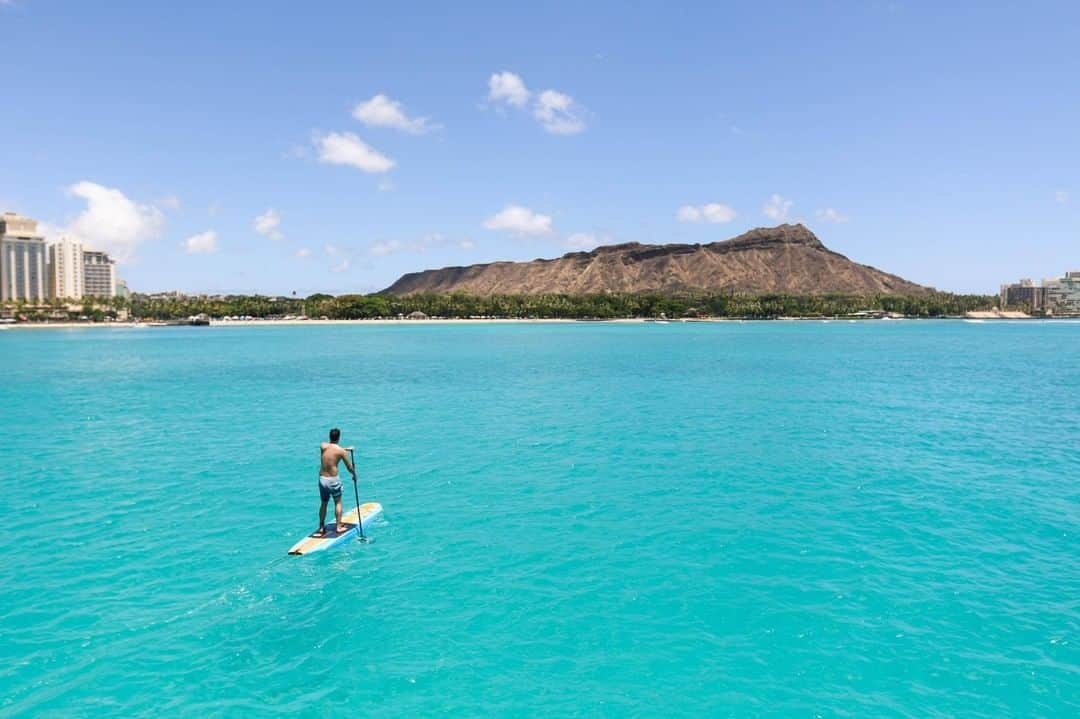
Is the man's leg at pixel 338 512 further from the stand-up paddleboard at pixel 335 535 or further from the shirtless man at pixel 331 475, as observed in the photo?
the stand-up paddleboard at pixel 335 535

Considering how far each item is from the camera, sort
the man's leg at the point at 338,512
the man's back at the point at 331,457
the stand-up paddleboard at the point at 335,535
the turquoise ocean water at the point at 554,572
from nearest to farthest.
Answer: the turquoise ocean water at the point at 554,572 < the stand-up paddleboard at the point at 335,535 < the man's back at the point at 331,457 < the man's leg at the point at 338,512

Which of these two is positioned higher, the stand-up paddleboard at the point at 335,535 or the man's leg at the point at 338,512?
the man's leg at the point at 338,512

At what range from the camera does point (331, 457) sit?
68.4 feet

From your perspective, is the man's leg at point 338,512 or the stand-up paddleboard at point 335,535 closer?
the stand-up paddleboard at point 335,535

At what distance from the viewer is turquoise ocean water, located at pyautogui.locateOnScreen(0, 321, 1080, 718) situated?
13.2 metres

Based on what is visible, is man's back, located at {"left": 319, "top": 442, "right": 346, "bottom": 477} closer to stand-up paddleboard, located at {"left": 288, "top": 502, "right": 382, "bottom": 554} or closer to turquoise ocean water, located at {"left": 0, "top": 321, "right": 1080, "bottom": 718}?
stand-up paddleboard, located at {"left": 288, "top": 502, "right": 382, "bottom": 554}

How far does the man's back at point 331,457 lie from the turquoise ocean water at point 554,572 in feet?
8.25

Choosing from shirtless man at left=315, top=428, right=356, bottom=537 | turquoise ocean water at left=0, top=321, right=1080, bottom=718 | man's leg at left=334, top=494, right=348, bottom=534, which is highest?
shirtless man at left=315, top=428, right=356, bottom=537

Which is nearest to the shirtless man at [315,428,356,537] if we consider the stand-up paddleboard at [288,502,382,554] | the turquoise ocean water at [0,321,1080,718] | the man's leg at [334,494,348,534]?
the man's leg at [334,494,348,534]

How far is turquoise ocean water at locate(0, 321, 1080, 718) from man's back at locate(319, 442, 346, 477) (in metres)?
2.52

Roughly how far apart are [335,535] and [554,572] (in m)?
7.05

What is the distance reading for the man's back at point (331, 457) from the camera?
819 inches

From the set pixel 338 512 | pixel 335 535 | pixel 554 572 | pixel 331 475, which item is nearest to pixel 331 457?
pixel 331 475

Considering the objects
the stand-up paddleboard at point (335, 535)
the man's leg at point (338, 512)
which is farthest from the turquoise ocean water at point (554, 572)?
the man's leg at point (338, 512)
